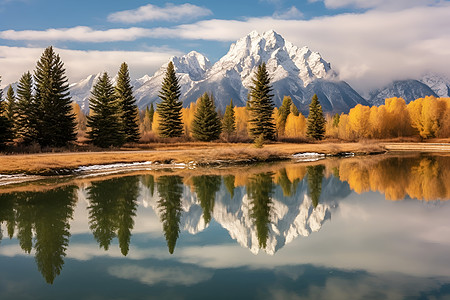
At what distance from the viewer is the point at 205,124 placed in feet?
213

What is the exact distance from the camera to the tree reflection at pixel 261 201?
15.3 m

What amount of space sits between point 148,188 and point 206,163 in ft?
52.9

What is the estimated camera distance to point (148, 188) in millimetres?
25484

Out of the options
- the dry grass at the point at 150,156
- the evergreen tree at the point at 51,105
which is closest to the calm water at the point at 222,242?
the dry grass at the point at 150,156

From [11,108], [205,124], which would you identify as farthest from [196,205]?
[205,124]

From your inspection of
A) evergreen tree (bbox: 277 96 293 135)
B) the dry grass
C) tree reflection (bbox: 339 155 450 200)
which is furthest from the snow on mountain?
evergreen tree (bbox: 277 96 293 135)

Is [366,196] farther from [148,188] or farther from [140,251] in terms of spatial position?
[140,251]

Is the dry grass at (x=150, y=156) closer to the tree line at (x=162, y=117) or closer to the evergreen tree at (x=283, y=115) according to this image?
the tree line at (x=162, y=117)

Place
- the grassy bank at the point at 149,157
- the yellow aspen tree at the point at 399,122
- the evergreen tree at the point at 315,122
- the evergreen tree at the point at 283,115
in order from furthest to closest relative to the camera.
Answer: the evergreen tree at the point at 283,115
the yellow aspen tree at the point at 399,122
the evergreen tree at the point at 315,122
the grassy bank at the point at 149,157

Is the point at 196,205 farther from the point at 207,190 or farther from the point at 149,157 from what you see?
the point at 149,157

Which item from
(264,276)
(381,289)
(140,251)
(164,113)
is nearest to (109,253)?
(140,251)

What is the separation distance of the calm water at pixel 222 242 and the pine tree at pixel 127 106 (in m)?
31.5

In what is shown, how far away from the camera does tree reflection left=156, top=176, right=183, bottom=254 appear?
1495cm

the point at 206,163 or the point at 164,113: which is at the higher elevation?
the point at 164,113
